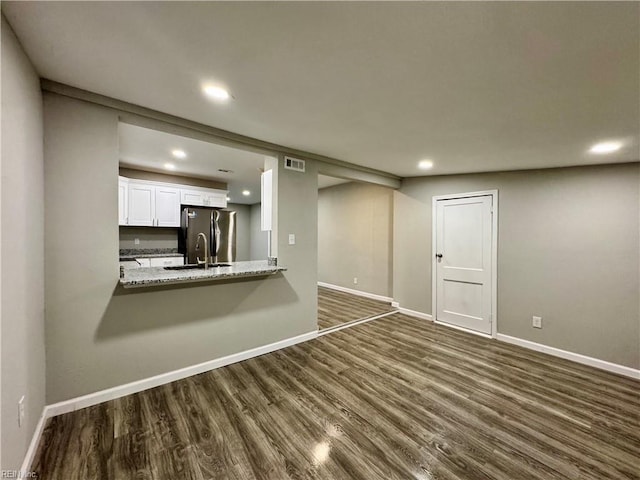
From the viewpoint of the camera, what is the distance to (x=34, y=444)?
62.9 inches

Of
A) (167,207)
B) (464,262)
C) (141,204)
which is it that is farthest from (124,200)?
(464,262)

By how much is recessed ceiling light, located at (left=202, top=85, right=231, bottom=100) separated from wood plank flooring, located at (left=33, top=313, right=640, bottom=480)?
2387mm

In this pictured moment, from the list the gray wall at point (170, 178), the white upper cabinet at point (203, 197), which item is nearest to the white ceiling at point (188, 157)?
the gray wall at point (170, 178)

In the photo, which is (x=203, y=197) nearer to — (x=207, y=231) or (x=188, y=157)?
(x=207, y=231)

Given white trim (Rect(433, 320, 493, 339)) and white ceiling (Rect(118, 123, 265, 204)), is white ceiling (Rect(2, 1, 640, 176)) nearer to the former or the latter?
white ceiling (Rect(118, 123, 265, 204))

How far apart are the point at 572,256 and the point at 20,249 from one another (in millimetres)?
4975

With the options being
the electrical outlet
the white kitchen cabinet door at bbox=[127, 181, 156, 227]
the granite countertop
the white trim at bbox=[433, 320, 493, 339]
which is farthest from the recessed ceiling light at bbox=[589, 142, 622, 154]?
the white kitchen cabinet door at bbox=[127, 181, 156, 227]

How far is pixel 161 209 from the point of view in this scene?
4.53 meters

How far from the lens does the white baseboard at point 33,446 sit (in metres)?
1.43

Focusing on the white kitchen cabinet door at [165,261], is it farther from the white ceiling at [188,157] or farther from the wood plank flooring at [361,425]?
the wood plank flooring at [361,425]

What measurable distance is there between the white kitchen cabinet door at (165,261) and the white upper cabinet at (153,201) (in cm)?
59

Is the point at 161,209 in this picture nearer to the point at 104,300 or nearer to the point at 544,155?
the point at 104,300

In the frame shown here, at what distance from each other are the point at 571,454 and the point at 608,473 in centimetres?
16

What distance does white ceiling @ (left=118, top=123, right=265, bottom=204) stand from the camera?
279cm
